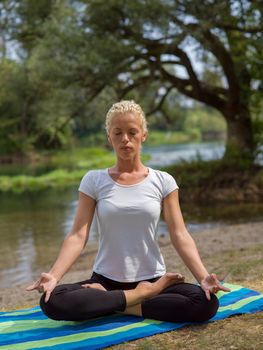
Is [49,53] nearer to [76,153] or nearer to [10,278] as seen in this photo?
[10,278]

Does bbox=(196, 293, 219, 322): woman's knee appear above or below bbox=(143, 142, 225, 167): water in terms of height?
above

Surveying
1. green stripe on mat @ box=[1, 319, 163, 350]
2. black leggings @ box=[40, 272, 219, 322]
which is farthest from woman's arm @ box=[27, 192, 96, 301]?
green stripe on mat @ box=[1, 319, 163, 350]

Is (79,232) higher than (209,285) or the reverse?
higher

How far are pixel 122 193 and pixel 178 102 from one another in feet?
51.1

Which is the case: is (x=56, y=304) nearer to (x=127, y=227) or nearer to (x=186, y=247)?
(x=127, y=227)

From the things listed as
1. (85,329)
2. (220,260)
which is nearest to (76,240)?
(85,329)

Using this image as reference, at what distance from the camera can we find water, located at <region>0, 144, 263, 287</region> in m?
7.86

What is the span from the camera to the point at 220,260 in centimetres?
580

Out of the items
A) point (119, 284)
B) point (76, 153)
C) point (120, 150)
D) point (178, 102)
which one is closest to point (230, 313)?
point (119, 284)

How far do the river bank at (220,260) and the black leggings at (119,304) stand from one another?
100 centimetres

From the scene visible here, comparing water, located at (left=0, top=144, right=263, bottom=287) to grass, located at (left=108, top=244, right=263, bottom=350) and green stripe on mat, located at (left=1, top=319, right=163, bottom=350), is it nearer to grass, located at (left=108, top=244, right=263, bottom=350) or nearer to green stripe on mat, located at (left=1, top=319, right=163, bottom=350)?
green stripe on mat, located at (left=1, top=319, right=163, bottom=350)

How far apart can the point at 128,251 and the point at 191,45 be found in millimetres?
9237

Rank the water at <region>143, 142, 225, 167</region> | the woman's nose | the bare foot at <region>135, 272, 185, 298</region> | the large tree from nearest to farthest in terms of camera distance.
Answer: the bare foot at <region>135, 272, 185, 298</region> → the woman's nose → the large tree → the water at <region>143, 142, 225, 167</region>

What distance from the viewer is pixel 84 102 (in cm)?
1389
